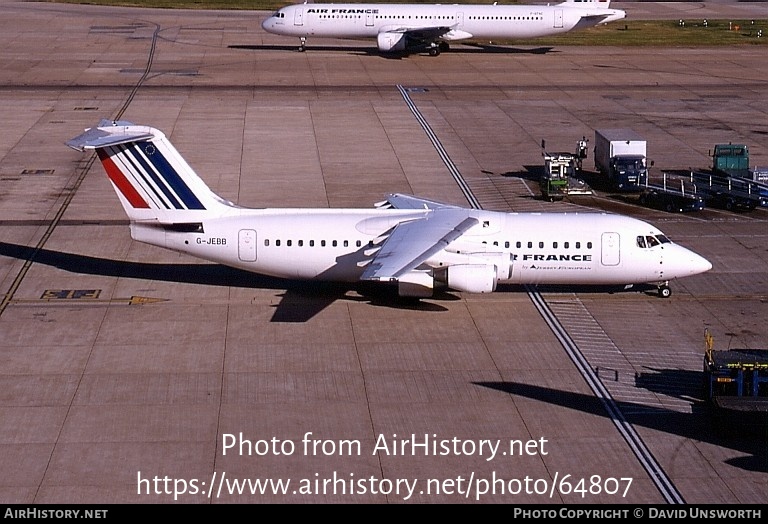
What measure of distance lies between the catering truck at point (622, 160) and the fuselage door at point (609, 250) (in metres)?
16.6

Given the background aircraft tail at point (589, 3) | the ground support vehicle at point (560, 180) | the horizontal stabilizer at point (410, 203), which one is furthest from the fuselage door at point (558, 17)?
the horizontal stabilizer at point (410, 203)

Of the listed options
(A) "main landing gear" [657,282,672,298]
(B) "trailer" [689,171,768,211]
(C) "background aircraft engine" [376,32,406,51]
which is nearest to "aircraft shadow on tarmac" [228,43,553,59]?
(C) "background aircraft engine" [376,32,406,51]

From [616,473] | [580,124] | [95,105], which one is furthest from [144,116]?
[616,473]

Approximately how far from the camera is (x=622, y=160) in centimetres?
5772

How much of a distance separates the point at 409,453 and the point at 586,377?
7490mm

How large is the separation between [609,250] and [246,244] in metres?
12.3

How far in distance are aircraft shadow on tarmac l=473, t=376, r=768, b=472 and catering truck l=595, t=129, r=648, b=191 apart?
77.3 feet

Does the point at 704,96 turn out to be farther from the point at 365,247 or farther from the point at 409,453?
the point at 409,453

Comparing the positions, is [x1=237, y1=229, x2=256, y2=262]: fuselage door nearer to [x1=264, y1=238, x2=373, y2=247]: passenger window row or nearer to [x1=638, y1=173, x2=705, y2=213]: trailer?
[x1=264, y1=238, x2=373, y2=247]: passenger window row

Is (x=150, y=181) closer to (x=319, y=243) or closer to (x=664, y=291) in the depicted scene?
(x=319, y=243)

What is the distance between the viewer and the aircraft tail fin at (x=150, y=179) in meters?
40.1

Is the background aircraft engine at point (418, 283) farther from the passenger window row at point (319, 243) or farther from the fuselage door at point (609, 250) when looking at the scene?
the fuselage door at point (609, 250)

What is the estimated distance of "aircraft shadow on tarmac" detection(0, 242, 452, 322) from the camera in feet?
133
